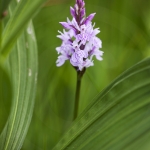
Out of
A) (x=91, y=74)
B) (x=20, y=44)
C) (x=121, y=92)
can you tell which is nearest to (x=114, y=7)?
(x=91, y=74)

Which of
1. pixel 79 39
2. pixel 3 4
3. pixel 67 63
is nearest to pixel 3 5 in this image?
pixel 3 4

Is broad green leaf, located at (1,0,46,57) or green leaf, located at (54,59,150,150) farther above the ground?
broad green leaf, located at (1,0,46,57)

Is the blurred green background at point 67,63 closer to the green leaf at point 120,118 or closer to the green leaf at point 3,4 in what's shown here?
the green leaf at point 120,118

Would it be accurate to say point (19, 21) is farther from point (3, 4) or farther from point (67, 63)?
point (67, 63)

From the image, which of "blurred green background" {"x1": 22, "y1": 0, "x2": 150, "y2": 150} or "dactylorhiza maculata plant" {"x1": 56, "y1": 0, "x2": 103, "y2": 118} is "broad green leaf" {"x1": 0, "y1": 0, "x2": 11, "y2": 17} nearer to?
"dactylorhiza maculata plant" {"x1": 56, "y1": 0, "x2": 103, "y2": 118}

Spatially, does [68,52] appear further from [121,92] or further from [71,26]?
[121,92]

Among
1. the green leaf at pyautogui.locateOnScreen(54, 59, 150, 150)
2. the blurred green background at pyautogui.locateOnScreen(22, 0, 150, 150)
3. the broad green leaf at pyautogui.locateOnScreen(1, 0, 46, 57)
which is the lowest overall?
the green leaf at pyautogui.locateOnScreen(54, 59, 150, 150)

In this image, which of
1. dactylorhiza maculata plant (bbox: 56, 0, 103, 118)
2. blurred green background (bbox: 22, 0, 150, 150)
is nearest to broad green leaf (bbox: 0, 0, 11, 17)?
dactylorhiza maculata plant (bbox: 56, 0, 103, 118)
